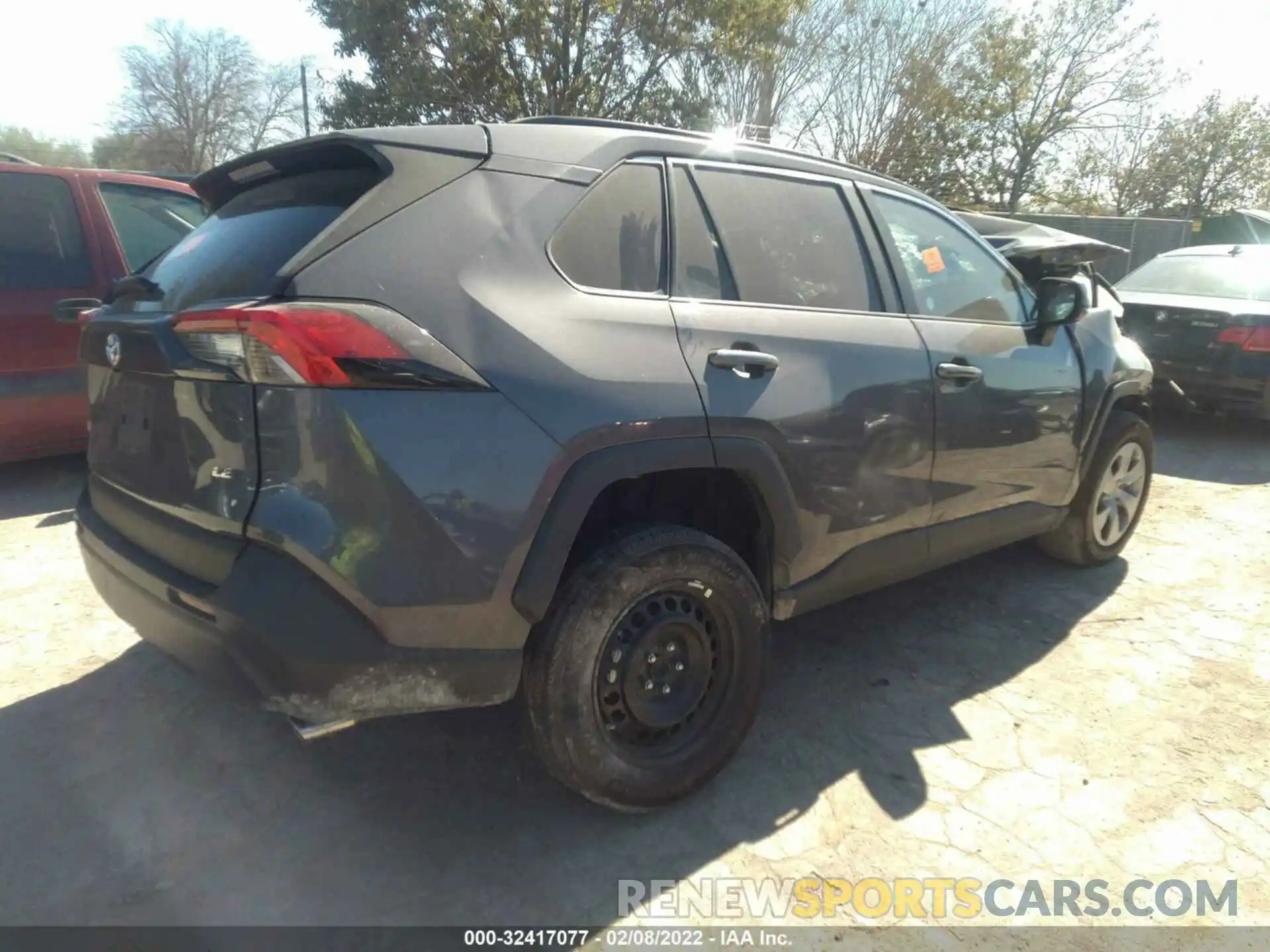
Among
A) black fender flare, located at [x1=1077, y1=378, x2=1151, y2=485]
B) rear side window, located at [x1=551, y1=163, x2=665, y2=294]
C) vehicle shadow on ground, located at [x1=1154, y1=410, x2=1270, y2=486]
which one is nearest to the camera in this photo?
rear side window, located at [x1=551, y1=163, x2=665, y2=294]

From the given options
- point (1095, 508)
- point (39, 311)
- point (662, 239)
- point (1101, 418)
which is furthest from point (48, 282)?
point (1095, 508)

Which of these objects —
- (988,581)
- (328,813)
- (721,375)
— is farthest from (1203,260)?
(328,813)

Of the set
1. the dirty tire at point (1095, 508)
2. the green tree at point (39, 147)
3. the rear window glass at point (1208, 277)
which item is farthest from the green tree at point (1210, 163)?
the green tree at point (39, 147)

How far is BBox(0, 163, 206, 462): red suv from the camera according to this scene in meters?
4.61

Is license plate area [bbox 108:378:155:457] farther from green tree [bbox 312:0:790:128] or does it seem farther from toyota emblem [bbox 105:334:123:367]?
green tree [bbox 312:0:790:128]

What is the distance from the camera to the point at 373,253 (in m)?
1.91

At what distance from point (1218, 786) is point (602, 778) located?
197cm

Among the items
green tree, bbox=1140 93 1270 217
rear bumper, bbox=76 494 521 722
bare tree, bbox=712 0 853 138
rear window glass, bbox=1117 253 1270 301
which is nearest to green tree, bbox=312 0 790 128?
bare tree, bbox=712 0 853 138

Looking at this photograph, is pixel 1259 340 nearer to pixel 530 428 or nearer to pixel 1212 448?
pixel 1212 448

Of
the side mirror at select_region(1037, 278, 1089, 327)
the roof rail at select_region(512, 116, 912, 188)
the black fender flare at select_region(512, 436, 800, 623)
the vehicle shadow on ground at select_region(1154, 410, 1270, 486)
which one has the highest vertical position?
the roof rail at select_region(512, 116, 912, 188)

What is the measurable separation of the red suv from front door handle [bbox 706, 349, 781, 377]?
357cm

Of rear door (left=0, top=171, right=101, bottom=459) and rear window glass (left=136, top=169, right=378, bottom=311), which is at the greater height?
rear window glass (left=136, top=169, right=378, bottom=311)

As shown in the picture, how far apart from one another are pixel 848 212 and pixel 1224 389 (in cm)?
537

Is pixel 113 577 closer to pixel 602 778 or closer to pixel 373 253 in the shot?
pixel 373 253
